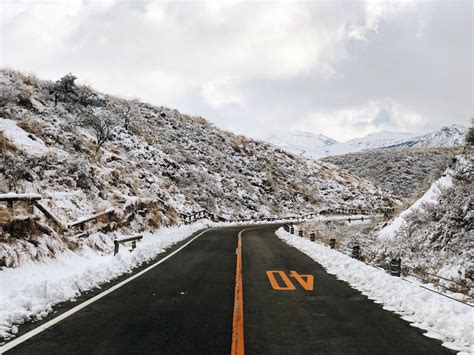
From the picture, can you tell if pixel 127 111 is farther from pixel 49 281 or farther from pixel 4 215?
pixel 49 281

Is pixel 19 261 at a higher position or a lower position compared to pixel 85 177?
lower

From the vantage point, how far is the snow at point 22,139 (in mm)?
20006

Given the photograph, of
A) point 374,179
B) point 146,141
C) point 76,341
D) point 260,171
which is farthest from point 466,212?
point 374,179

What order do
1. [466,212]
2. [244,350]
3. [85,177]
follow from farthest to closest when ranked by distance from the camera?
[85,177] < [466,212] < [244,350]

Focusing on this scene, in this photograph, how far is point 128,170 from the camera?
1409 inches

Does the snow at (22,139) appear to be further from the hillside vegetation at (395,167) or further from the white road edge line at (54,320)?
the hillside vegetation at (395,167)

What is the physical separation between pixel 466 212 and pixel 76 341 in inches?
630

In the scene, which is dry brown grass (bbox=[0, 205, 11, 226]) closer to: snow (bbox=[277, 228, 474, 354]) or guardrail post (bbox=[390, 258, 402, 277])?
snow (bbox=[277, 228, 474, 354])

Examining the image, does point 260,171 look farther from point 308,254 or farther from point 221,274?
point 221,274

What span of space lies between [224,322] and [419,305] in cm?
395

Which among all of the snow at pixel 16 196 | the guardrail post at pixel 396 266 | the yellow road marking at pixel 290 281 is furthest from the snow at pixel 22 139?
the guardrail post at pixel 396 266

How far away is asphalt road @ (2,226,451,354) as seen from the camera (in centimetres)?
575

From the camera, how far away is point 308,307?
8.27 m

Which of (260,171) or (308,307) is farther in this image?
(260,171)
